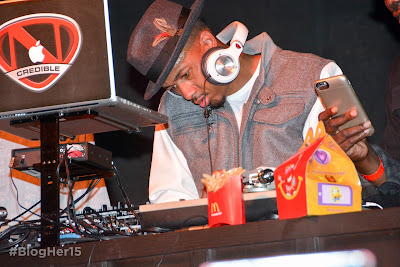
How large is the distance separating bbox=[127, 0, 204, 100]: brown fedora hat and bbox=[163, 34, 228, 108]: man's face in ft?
0.22

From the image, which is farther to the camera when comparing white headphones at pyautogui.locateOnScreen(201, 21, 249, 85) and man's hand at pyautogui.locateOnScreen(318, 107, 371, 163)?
white headphones at pyautogui.locateOnScreen(201, 21, 249, 85)

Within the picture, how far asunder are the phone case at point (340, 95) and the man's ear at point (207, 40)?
72 centimetres

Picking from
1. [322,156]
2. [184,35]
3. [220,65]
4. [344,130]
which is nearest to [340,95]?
[344,130]

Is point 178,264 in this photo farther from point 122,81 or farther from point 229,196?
point 122,81

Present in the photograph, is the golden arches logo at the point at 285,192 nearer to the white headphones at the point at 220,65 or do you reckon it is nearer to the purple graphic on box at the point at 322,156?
the purple graphic on box at the point at 322,156

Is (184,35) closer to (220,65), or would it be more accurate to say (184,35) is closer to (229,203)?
Result: (220,65)

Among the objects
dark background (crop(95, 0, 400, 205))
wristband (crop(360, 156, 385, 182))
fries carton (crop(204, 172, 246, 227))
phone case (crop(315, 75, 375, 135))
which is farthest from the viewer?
dark background (crop(95, 0, 400, 205))

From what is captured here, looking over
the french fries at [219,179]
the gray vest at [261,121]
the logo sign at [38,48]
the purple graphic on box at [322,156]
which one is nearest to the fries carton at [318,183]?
the purple graphic on box at [322,156]

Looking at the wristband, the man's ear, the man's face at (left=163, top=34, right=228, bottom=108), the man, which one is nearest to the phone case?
the wristband

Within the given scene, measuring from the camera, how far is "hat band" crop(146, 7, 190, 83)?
2.20m

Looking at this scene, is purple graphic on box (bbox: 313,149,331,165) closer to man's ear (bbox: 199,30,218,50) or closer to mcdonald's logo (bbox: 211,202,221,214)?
mcdonald's logo (bbox: 211,202,221,214)

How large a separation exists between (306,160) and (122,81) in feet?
6.76

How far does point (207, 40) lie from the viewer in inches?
92.0

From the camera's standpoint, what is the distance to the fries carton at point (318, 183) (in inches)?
43.8
